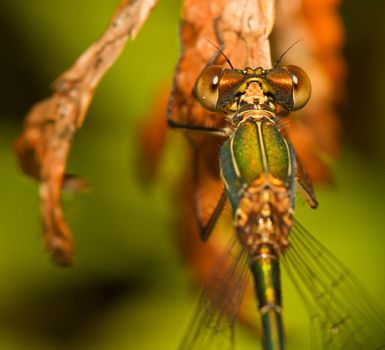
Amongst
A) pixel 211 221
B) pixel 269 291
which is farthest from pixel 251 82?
pixel 269 291

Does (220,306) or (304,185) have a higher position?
(304,185)

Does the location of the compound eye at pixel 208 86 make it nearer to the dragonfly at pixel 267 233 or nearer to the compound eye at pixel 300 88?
the dragonfly at pixel 267 233

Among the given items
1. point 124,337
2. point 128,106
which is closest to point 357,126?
point 128,106

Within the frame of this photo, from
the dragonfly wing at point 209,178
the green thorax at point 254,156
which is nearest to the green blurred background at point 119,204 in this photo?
the dragonfly wing at point 209,178

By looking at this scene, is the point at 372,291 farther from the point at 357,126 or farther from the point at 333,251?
the point at 357,126

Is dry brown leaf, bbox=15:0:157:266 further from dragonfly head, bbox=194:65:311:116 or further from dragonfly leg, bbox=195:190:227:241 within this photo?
dragonfly leg, bbox=195:190:227:241

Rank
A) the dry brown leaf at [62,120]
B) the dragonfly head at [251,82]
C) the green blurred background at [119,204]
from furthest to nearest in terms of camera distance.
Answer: the green blurred background at [119,204]
the dragonfly head at [251,82]
the dry brown leaf at [62,120]

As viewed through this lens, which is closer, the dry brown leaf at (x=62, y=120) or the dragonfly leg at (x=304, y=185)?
the dry brown leaf at (x=62, y=120)

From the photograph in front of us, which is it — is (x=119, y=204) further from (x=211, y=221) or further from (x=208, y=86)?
(x=208, y=86)
